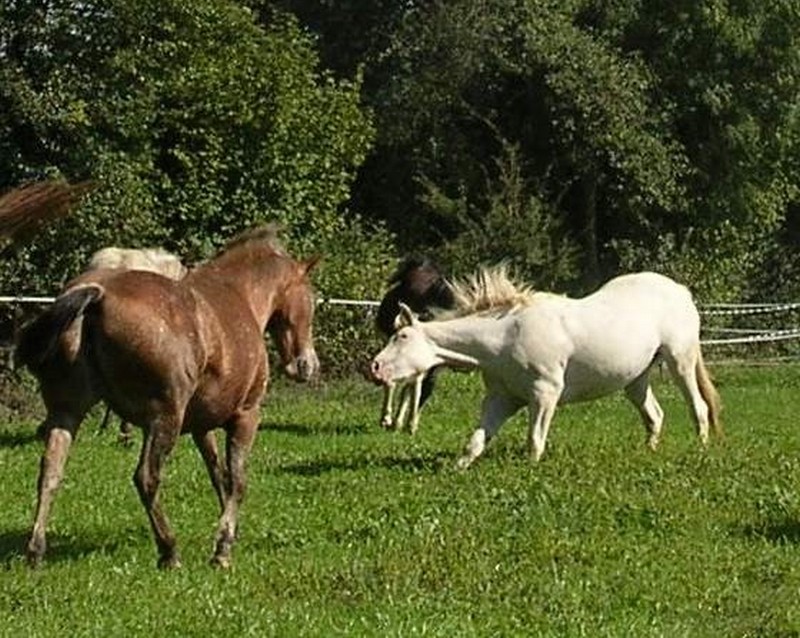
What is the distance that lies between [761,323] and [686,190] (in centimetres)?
327

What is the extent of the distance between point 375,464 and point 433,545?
4.22 meters

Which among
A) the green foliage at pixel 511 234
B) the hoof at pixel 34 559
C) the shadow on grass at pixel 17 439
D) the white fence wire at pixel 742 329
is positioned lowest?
the white fence wire at pixel 742 329

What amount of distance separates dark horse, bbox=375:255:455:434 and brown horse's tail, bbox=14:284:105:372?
8777 mm

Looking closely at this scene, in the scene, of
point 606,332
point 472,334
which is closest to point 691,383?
point 606,332

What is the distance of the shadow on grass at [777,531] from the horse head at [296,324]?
3.06 meters

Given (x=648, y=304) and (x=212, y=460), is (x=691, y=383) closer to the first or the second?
(x=648, y=304)

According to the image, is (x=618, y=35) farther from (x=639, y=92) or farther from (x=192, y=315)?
(x=192, y=315)

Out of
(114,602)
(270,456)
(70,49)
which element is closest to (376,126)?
(70,49)

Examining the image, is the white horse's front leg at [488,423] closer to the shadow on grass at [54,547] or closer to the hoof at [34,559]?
the shadow on grass at [54,547]

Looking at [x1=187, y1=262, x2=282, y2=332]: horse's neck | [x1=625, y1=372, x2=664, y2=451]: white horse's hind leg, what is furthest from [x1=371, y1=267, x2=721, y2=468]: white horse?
[x1=187, y1=262, x2=282, y2=332]: horse's neck

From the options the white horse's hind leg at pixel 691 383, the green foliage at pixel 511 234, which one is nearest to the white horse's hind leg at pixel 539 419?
the white horse's hind leg at pixel 691 383

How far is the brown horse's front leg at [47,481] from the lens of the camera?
984cm

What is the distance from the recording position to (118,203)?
2459 centimetres

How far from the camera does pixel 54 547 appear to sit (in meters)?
10.7
